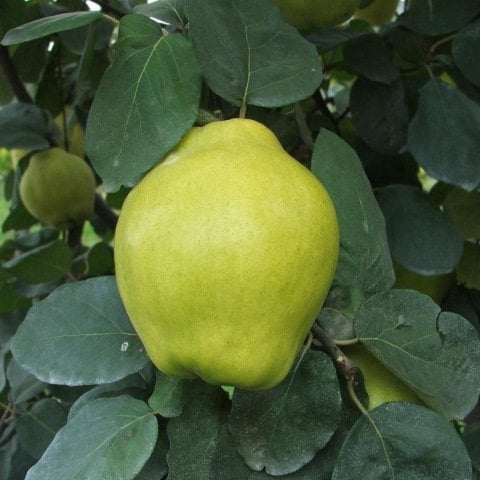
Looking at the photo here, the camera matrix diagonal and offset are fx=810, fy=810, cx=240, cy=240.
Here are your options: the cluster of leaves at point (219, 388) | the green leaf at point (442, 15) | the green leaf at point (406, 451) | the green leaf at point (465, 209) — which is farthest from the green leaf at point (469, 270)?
the green leaf at point (406, 451)

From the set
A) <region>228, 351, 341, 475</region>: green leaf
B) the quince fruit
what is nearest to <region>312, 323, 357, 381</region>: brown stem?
<region>228, 351, 341, 475</region>: green leaf

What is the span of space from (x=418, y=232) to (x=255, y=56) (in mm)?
322

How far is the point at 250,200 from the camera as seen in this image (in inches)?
20.6

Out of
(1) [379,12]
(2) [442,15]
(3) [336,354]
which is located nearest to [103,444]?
(3) [336,354]

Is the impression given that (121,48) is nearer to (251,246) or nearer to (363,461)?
(251,246)

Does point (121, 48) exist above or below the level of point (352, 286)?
above

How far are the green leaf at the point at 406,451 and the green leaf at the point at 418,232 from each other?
25 centimetres

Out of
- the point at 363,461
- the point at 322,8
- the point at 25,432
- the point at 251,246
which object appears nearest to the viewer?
the point at 251,246

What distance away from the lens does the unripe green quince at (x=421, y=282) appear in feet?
3.00

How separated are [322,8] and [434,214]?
26cm

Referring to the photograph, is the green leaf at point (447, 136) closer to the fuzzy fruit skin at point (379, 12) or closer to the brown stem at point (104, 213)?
the fuzzy fruit skin at point (379, 12)

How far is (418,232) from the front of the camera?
89cm

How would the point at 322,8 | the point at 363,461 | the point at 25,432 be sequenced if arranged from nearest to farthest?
1. the point at 363,461
2. the point at 322,8
3. the point at 25,432

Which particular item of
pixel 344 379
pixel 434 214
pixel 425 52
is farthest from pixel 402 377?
pixel 425 52
